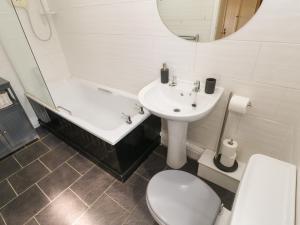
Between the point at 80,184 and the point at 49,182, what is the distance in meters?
0.31

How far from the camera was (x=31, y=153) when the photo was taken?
196 cm

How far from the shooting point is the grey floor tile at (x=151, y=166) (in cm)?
165

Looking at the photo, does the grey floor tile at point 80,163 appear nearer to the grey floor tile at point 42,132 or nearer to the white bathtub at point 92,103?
the white bathtub at point 92,103

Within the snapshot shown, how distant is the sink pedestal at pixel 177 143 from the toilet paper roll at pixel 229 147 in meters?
0.32

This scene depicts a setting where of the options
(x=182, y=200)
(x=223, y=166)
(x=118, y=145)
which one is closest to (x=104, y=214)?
(x=118, y=145)

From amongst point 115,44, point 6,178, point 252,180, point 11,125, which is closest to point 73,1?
point 115,44

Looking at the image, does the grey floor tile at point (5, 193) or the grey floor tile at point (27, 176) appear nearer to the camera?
the grey floor tile at point (5, 193)

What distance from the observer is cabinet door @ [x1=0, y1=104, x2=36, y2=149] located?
1.83m

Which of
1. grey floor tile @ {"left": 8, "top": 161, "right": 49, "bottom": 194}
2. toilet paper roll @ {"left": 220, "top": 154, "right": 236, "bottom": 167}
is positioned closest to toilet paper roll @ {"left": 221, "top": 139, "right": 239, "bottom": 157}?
toilet paper roll @ {"left": 220, "top": 154, "right": 236, "bottom": 167}

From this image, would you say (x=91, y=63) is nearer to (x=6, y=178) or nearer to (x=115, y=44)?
(x=115, y=44)

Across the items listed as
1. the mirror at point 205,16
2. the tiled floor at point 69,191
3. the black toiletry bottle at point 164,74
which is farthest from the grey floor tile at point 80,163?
the mirror at point 205,16

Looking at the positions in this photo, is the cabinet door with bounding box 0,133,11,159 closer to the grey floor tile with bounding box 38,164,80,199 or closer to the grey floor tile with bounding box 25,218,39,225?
the grey floor tile with bounding box 38,164,80,199

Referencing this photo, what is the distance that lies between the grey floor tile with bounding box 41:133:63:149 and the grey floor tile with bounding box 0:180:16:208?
0.53 m

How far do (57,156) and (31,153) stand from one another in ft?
1.11
